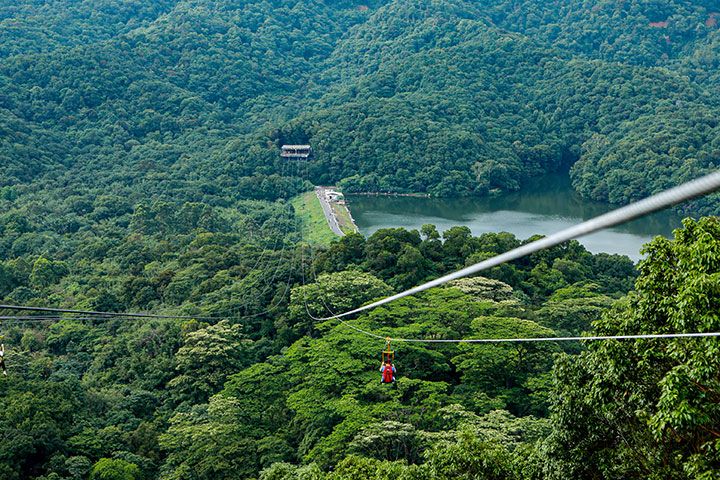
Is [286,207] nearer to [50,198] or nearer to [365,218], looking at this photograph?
[365,218]

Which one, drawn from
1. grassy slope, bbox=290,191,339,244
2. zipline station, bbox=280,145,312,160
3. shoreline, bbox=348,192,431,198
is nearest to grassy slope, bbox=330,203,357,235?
grassy slope, bbox=290,191,339,244

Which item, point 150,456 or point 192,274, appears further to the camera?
point 192,274

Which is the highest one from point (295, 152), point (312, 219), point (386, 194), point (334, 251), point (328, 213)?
point (295, 152)

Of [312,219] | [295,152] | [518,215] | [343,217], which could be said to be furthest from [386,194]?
[312,219]

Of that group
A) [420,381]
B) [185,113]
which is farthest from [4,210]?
[420,381]

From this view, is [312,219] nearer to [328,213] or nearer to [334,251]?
[328,213]

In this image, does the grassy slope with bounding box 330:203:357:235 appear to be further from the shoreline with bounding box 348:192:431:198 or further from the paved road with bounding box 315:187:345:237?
the shoreline with bounding box 348:192:431:198

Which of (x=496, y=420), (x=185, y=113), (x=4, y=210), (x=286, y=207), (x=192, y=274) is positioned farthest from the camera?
(x=185, y=113)
